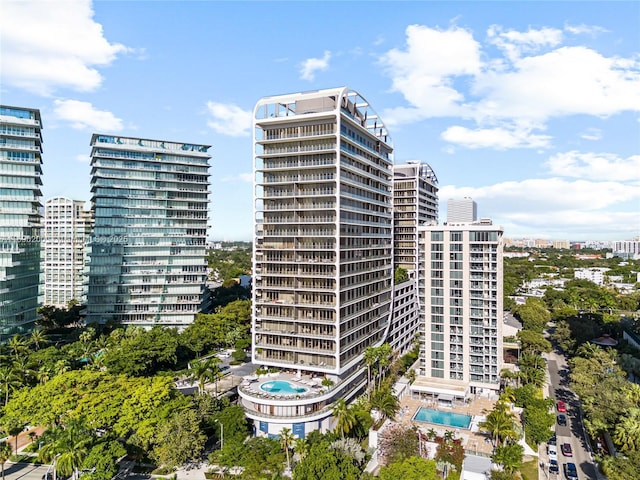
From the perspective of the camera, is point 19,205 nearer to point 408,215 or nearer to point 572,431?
point 408,215

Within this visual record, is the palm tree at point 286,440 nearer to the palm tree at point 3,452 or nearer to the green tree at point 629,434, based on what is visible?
the palm tree at point 3,452

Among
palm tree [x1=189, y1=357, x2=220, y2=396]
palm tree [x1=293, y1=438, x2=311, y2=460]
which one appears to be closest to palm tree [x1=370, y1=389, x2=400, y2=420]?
palm tree [x1=293, y1=438, x2=311, y2=460]

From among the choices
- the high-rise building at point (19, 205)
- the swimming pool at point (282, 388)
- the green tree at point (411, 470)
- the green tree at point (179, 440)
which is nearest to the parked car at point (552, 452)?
the green tree at point (411, 470)

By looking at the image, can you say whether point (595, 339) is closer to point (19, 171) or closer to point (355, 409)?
point (355, 409)

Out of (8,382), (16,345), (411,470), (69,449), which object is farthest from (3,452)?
(411,470)

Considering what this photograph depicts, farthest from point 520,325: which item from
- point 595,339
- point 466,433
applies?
point 466,433

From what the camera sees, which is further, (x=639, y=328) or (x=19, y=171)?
(x=639, y=328)

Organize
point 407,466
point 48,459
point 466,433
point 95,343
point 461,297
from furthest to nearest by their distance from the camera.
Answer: point 95,343 → point 461,297 → point 466,433 → point 48,459 → point 407,466
